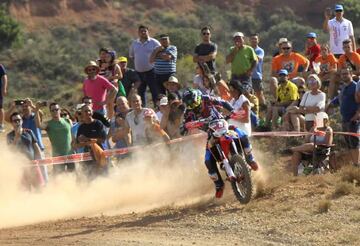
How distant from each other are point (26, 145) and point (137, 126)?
194 cm

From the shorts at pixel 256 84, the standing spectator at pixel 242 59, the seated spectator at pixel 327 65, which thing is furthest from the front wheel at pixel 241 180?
the shorts at pixel 256 84

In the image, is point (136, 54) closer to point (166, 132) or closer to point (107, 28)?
point (166, 132)

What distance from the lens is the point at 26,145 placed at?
14164 mm

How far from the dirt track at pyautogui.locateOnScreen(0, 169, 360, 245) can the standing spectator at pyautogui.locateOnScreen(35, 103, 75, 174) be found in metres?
2.51

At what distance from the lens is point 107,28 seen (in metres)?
51.5

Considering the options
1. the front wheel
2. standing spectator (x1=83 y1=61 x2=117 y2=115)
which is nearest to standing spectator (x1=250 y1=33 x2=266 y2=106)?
standing spectator (x1=83 y1=61 x2=117 y2=115)

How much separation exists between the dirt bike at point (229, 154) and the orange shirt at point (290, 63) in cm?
606

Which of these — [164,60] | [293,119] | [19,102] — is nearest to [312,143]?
[293,119]

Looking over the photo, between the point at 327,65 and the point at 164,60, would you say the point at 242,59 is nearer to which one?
the point at 164,60

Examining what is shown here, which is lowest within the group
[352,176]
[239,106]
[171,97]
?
[352,176]

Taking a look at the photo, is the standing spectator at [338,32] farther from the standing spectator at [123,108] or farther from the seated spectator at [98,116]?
the seated spectator at [98,116]

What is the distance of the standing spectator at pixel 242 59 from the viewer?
1698 cm

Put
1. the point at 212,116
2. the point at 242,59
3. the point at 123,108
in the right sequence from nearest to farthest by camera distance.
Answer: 1. the point at 212,116
2. the point at 123,108
3. the point at 242,59

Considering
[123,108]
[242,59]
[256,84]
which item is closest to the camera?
[123,108]
